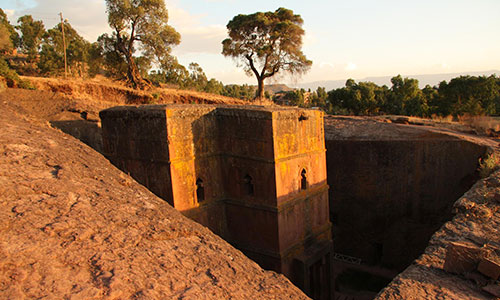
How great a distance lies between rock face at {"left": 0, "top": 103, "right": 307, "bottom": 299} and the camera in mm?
2826

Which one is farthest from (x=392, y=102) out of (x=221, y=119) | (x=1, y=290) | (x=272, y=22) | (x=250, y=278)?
(x=1, y=290)

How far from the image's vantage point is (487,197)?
772 cm

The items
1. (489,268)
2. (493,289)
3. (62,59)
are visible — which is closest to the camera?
(493,289)

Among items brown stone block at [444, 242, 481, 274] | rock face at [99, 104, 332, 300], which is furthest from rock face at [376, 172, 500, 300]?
rock face at [99, 104, 332, 300]

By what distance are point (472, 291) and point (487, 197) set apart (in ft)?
12.9

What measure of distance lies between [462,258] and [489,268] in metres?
0.32

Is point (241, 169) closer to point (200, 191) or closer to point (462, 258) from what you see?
point (200, 191)

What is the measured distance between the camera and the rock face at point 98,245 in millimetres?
2826

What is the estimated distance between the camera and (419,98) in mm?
25594

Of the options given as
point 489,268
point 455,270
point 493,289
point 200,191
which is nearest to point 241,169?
point 200,191

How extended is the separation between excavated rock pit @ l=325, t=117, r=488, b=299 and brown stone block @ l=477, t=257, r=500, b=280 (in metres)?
8.12

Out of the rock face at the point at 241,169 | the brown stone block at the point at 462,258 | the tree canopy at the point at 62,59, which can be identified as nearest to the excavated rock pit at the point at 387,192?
the rock face at the point at 241,169

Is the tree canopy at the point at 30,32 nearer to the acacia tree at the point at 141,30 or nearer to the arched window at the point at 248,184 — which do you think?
the acacia tree at the point at 141,30

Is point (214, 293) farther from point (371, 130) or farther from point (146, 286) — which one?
point (371, 130)
